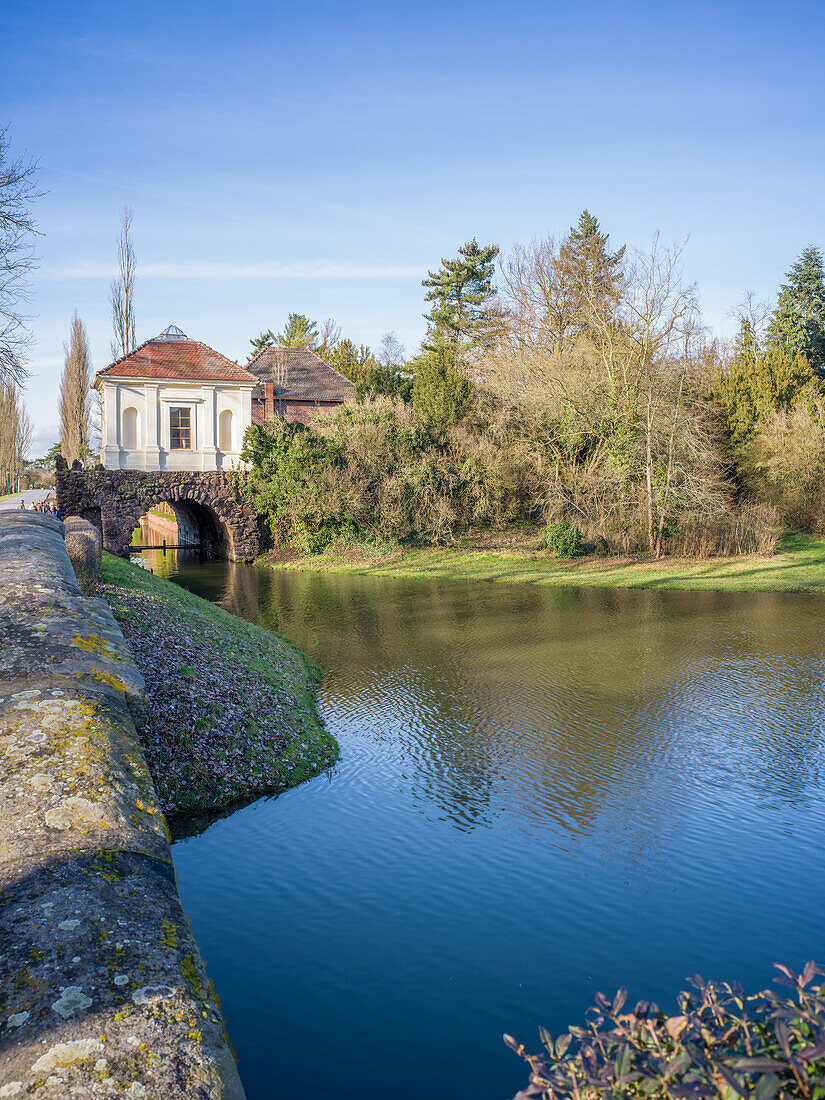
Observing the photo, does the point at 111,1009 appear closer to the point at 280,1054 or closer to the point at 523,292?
the point at 280,1054

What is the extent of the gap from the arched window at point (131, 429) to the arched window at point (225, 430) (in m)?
3.38

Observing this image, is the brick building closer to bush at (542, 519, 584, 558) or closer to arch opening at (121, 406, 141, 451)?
arch opening at (121, 406, 141, 451)

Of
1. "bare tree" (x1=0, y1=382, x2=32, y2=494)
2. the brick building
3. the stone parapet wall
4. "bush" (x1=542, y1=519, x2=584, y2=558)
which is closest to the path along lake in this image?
the stone parapet wall

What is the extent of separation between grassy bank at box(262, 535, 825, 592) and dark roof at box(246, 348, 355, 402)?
1115 centimetres

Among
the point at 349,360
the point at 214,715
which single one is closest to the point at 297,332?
the point at 349,360

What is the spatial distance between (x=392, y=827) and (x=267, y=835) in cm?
116

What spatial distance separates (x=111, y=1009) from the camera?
2.51 meters

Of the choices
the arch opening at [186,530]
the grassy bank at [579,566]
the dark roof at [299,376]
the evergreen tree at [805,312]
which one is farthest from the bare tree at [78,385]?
the evergreen tree at [805,312]

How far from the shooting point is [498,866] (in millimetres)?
6465

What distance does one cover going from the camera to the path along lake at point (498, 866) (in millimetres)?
4605

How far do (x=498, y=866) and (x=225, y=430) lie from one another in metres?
29.3

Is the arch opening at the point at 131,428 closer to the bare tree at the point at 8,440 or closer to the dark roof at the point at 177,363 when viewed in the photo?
the dark roof at the point at 177,363

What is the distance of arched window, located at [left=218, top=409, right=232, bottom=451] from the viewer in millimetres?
33156

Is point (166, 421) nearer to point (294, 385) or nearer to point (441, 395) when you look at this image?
point (294, 385)
